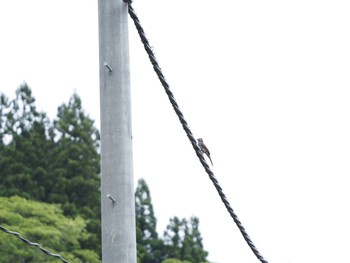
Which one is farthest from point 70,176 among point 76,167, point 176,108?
point 176,108

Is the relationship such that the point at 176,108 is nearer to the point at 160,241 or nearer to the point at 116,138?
the point at 116,138

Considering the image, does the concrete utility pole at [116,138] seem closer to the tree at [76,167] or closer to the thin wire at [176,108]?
the thin wire at [176,108]

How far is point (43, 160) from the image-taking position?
39.2 meters

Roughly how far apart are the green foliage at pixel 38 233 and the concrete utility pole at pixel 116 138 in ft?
74.3

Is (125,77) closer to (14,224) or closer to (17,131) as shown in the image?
(14,224)

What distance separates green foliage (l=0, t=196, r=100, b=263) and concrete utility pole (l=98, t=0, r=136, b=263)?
22648 mm

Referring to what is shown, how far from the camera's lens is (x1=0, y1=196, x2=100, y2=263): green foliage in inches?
1083

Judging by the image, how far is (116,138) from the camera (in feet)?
12.7

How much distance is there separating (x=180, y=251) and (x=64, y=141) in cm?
669

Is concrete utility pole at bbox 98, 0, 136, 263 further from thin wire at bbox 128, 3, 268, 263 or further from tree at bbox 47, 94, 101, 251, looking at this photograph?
tree at bbox 47, 94, 101, 251

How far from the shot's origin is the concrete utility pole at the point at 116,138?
377cm

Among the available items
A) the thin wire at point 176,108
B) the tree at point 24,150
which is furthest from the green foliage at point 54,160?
the thin wire at point 176,108

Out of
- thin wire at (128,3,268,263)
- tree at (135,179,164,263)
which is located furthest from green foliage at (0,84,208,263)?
thin wire at (128,3,268,263)

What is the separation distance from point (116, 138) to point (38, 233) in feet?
79.4
